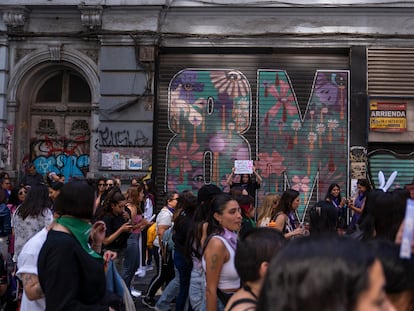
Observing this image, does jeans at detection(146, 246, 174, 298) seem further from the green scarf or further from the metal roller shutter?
the metal roller shutter

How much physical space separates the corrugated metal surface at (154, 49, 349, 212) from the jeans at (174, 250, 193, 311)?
Answer: 7.54m

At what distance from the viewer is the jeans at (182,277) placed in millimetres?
7242

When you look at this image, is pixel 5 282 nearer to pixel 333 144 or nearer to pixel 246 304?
pixel 246 304

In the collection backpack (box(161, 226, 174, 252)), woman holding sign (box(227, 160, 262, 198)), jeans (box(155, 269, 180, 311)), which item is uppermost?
woman holding sign (box(227, 160, 262, 198))

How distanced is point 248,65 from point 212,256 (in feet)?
36.1

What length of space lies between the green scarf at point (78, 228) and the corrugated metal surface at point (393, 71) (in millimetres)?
12125

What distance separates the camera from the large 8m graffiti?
580 inches

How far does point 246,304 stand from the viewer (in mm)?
2828

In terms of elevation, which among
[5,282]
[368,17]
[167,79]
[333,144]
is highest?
[368,17]

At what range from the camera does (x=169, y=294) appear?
7.75 m

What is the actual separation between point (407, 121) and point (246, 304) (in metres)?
12.7

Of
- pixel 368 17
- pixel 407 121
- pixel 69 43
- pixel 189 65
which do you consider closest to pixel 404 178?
pixel 407 121

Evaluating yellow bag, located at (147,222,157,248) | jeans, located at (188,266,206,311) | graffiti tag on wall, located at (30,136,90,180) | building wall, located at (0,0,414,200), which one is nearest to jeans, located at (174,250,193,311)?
jeans, located at (188,266,206,311)

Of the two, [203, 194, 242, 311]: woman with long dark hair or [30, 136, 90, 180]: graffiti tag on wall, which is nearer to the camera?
[203, 194, 242, 311]: woman with long dark hair
